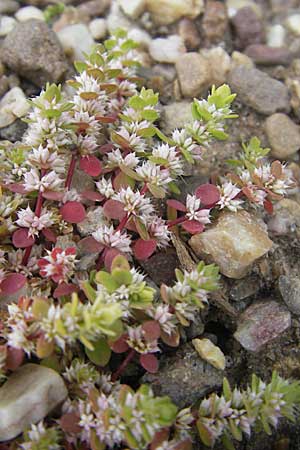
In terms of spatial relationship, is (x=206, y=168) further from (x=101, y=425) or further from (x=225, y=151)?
(x=101, y=425)

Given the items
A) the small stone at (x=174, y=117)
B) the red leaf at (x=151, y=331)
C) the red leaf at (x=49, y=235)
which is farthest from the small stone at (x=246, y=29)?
the red leaf at (x=151, y=331)

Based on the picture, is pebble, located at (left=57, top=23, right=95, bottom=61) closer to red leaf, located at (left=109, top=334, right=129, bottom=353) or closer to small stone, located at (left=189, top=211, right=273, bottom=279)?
small stone, located at (left=189, top=211, right=273, bottom=279)

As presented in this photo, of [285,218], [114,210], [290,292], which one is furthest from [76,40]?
[290,292]

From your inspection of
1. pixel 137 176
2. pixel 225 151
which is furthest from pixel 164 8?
pixel 137 176

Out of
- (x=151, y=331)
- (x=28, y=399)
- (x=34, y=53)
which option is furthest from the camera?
(x=34, y=53)

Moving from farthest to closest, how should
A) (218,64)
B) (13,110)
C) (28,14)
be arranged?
(28,14) → (218,64) → (13,110)

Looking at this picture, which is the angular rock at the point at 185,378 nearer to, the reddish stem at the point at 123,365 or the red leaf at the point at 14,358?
the reddish stem at the point at 123,365

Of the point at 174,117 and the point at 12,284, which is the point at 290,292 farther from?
the point at 12,284
